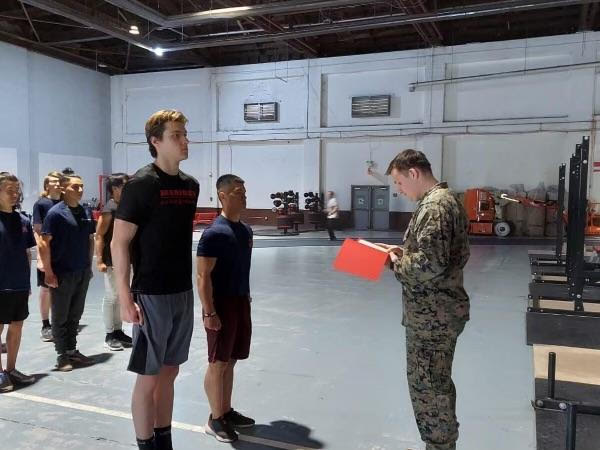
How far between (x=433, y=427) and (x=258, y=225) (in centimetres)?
1606

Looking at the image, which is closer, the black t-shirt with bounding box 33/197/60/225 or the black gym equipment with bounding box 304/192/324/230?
the black t-shirt with bounding box 33/197/60/225

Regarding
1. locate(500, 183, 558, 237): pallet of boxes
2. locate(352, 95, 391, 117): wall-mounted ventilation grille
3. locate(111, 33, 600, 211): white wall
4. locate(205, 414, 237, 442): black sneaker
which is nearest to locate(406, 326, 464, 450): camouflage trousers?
locate(205, 414, 237, 442): black sneaker

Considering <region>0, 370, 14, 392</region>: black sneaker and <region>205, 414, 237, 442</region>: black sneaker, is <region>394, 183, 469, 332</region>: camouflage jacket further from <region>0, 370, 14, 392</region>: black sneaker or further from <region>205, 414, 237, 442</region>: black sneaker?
<region>0, 370, 14, 392</region>: black sneaker

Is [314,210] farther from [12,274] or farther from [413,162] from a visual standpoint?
[413,162]

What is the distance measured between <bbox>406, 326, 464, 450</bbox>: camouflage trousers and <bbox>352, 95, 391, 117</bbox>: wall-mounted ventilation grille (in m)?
14.8

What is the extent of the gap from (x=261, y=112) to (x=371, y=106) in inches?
161

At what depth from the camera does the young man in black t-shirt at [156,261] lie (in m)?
2.15

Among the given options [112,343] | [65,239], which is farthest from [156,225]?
[112,343]

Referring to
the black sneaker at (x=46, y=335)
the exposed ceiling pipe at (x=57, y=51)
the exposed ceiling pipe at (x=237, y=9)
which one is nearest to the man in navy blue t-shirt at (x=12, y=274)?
the black sneaker at (x=46, y=335)

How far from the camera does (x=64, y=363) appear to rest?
151 inches

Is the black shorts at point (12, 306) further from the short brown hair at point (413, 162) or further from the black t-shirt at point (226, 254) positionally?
the short brown hair at point (413, 162)

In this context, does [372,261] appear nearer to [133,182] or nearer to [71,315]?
[133,182]

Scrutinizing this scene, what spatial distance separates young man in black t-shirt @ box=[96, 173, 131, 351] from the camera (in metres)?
4.16

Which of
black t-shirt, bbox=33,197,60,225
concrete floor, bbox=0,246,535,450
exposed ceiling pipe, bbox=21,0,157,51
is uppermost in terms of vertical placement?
exposed ceiling pipe, bbox=21,0,157,51
